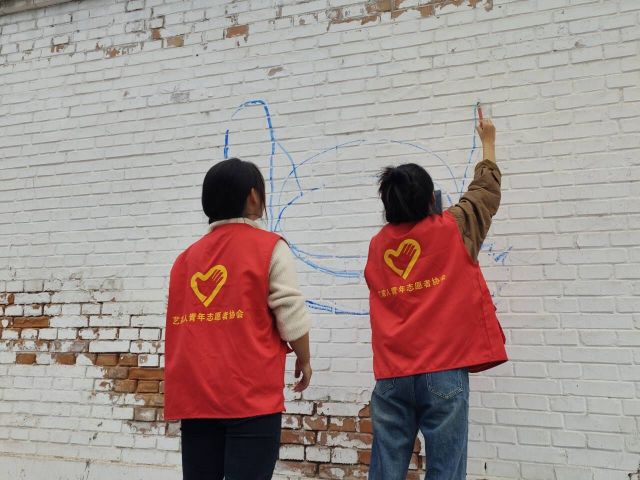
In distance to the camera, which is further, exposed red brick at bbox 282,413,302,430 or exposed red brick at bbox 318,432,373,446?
exposed red brick at bbox 282,413,302,430

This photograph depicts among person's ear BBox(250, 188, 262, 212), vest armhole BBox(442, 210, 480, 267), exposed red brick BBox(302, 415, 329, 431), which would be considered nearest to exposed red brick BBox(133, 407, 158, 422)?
exposed red brick BBox(302, 415, 329, 431)

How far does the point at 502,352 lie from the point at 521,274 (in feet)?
2.58

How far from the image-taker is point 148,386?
325 centimetres

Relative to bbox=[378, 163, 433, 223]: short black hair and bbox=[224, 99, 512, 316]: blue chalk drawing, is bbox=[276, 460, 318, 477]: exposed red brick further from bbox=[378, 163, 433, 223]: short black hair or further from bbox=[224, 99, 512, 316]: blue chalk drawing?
bbox=[378, 163, 433, 223]: short black hair

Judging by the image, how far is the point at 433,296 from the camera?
6.73ft

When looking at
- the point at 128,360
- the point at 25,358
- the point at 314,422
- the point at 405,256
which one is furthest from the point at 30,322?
the point at 405,256

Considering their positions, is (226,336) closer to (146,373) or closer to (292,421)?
(292,421)

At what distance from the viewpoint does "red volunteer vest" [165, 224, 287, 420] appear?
1771 millimetres

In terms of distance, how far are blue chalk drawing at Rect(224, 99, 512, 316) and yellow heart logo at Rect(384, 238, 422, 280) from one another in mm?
809

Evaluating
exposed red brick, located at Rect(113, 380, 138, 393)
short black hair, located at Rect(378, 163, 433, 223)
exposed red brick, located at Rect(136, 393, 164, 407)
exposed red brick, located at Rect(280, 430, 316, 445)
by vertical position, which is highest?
short black hair, located at Rect(378, 163, 433, 223)

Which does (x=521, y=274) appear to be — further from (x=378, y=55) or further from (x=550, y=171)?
(x=378, y=55)

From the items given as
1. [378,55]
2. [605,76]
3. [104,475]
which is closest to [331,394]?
[104,475]

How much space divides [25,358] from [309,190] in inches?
79.5

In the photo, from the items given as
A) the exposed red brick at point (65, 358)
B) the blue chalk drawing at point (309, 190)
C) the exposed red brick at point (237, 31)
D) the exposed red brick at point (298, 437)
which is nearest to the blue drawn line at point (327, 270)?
the blue chalk drawing at point (309, 190)
